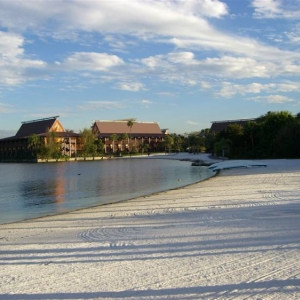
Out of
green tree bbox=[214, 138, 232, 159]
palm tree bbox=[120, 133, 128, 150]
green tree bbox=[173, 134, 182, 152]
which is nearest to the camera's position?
green tree bbox=[214, 138, 232, 159]

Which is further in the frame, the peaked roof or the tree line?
the peaked roof

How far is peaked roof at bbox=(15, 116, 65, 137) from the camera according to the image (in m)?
113

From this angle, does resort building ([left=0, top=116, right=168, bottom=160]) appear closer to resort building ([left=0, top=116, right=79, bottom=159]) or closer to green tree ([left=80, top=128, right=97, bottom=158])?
resort building ([left=0, top=116, right=79, bottom=159])

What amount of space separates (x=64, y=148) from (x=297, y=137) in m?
72.5

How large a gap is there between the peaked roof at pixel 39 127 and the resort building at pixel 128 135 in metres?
14.3

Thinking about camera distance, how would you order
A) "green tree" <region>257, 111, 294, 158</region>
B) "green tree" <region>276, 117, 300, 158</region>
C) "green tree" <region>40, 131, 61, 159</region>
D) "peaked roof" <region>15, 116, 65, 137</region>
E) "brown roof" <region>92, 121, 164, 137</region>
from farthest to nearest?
1. "brown roof" <region>92, 121, 164, 137</region>
2. "peaked roof" <region>15, 116, 65, 137</region>
3. "green tree" <region>40, 131, 61, 159</region>
4. "green tree" <region>257, 111, 294, 158</region>
5. "green tree" <region>276, 117, 300, 158</region>

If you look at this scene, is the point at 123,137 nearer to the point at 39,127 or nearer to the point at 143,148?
the point at 143,148

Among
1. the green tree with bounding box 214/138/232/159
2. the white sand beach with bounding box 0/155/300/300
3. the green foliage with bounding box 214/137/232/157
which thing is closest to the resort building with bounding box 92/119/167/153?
the green foliage with bounding box 214/137/232/157

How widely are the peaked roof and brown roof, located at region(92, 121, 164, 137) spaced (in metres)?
18.6

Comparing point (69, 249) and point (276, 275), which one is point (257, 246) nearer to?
point (276, 275)

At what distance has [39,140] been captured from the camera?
98.3m

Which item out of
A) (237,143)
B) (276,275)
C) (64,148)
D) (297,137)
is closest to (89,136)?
(64,148)

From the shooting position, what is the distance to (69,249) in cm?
706

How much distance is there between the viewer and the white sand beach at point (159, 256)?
4.69 m
